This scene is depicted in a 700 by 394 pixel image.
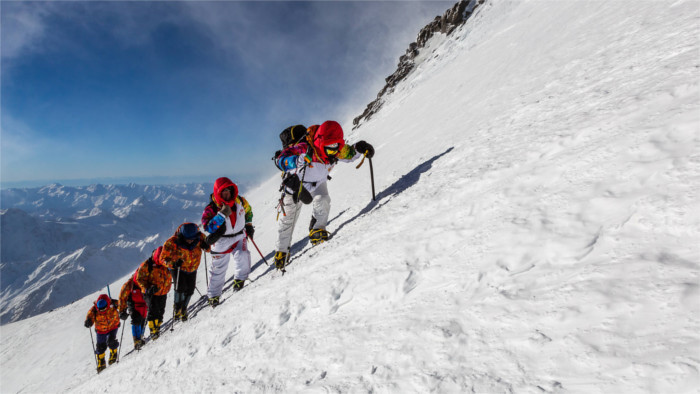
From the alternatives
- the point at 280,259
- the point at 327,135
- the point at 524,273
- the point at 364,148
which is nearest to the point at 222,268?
the point at 280,259

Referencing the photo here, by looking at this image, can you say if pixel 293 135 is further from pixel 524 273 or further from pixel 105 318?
pixel 105 318

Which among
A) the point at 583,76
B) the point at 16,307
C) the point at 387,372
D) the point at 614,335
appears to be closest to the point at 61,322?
the point at 387,372

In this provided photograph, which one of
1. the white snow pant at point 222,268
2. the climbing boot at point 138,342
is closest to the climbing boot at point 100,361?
the climbing boot at point 138,342

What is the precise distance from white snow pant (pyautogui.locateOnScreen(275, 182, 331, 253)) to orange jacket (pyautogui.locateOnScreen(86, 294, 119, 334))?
17.8 ft

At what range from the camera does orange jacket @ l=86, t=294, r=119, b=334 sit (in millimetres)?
7770

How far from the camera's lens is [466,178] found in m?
3.95

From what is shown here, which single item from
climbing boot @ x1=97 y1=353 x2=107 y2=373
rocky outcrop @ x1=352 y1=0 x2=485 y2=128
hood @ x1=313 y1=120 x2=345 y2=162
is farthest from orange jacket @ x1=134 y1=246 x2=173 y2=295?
rocky outcrop @ x1=352 y1=0 x2=485 y2=128

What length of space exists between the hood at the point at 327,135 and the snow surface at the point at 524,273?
1407 mm

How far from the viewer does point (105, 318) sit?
784 cm

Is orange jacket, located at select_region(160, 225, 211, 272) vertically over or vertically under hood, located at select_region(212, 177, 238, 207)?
under

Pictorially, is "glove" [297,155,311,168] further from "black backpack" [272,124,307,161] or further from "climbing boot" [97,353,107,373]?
"climbing boot" [97,353,107,373]

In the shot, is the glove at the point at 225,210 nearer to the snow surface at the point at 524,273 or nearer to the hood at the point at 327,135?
the snow surface at the point at 524,273

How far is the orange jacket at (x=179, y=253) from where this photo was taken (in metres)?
6.48

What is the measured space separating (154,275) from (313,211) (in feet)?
13.3
